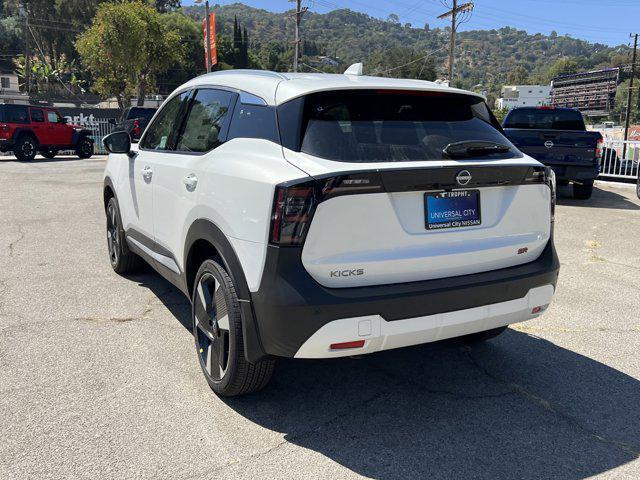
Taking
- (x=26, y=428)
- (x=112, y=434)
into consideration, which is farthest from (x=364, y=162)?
(x=26, y=428)

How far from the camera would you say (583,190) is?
11.4 meters

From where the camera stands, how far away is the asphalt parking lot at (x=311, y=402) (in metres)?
2.71

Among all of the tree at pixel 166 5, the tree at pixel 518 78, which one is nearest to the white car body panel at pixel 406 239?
the tree at pixel 166 5

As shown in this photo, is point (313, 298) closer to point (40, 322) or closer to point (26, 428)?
point (26, 428)

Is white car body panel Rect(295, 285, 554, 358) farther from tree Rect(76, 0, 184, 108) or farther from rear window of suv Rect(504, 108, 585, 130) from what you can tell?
tree Rect(76, 0, 184, 108)

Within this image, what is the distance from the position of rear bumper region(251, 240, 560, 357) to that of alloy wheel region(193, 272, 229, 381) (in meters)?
0.43

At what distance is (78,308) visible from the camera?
15.8 ft

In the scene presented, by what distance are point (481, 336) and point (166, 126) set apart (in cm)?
281

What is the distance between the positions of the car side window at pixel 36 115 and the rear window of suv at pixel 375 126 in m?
20.2

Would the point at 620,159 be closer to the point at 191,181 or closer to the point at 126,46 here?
the point at 191,181

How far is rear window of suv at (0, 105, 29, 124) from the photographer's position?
768 inches

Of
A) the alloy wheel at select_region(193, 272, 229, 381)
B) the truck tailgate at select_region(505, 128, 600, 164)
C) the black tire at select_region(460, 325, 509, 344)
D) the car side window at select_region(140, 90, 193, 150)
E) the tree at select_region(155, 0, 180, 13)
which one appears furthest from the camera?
the tree at select_region(155, 0, 180, 13)

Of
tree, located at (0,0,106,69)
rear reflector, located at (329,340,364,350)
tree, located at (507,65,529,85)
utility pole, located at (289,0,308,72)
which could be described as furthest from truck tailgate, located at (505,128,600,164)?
tree, located at (507,65,529,85)

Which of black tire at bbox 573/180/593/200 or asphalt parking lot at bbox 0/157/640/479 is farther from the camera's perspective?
black tire at bbox 573/180/593/200
